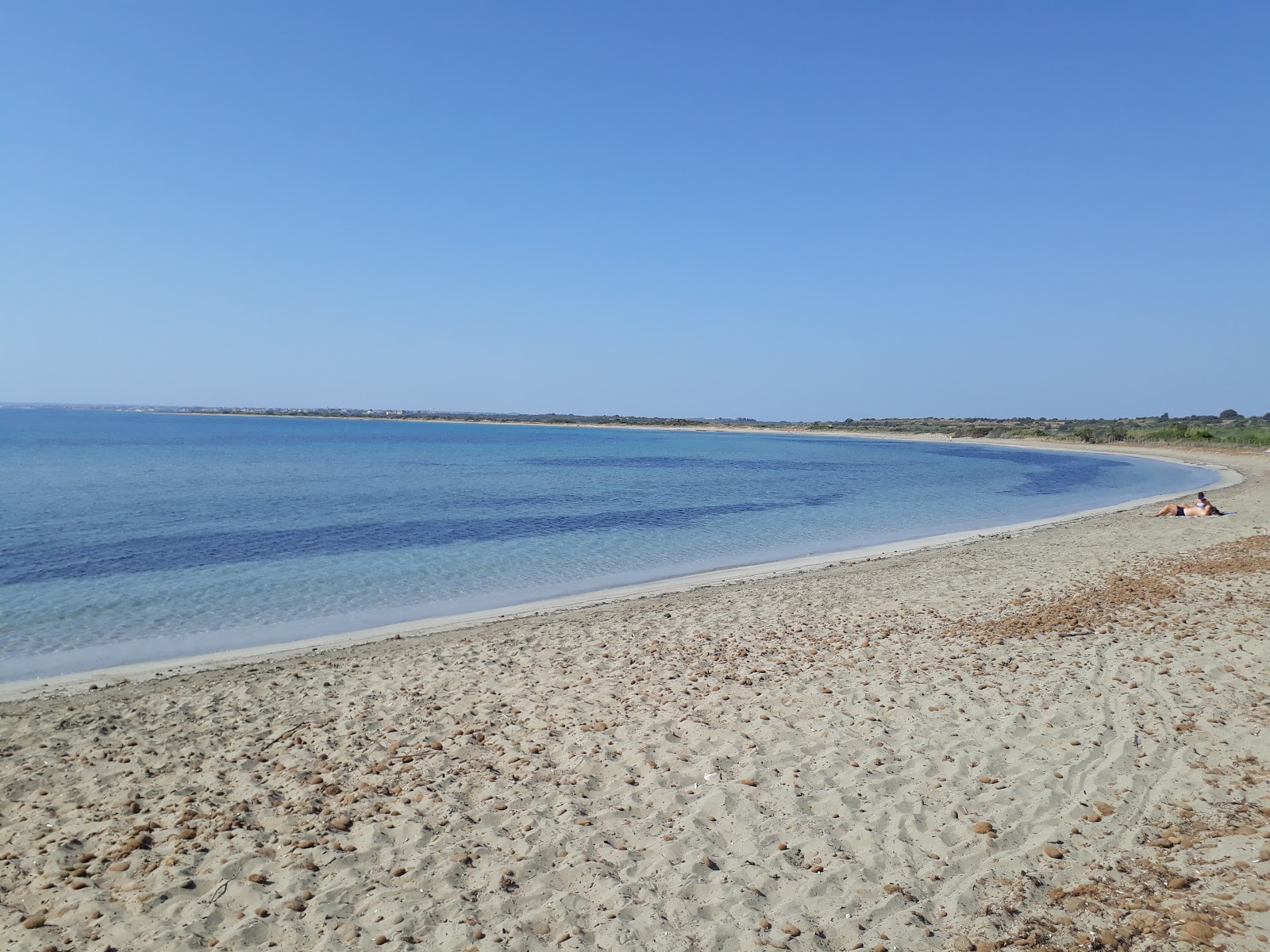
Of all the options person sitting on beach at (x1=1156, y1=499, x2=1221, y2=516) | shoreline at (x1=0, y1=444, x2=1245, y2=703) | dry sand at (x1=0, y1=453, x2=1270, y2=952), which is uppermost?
person sitting on beach at (x1=1156, y1=499, x2=1221, y2=516)

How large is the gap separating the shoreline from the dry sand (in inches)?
22.2

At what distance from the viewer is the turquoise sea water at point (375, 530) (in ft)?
40.6

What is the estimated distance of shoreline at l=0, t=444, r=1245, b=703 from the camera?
918 centimetres

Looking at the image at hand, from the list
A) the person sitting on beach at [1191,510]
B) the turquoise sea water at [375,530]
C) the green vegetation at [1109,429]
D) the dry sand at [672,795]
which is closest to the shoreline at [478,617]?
the turquoise sea water at [375,530]

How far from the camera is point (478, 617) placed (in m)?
12.2

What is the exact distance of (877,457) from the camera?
68.8 m

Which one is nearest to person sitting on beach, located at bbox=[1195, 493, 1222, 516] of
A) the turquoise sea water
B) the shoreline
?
the shoreline

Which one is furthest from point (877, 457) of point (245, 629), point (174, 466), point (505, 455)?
point (245, 629)

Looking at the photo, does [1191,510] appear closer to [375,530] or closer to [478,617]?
[478,617]

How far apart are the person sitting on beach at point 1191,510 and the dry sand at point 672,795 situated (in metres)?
14.7

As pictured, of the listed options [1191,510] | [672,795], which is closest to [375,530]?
[672,795]

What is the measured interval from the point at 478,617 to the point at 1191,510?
22195 mm

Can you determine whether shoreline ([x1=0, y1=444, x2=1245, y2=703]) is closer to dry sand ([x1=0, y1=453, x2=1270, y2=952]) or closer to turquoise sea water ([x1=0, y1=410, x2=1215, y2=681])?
turquoise sea water ([x1=0, y1=410, x2=1215, y2=681])

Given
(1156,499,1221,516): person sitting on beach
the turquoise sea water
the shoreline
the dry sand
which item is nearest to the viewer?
the dry sand
